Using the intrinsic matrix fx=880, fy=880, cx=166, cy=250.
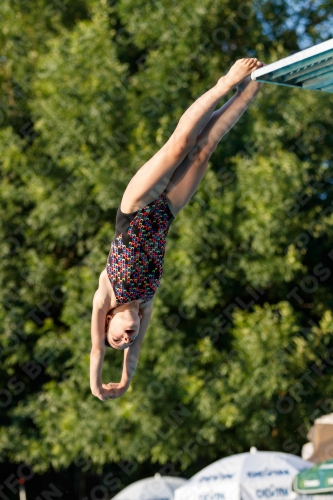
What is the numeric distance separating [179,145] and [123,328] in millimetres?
1197

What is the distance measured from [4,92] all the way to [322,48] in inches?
492

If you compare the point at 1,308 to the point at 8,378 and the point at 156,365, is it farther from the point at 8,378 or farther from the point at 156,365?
the point at 156,365

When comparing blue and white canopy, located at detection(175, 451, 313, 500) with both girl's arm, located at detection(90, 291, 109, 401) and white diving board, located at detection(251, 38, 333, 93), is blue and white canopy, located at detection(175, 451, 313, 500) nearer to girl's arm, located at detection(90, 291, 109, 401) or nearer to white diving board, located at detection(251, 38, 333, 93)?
girl's arm, located at detection(90, 291, 109, 401)

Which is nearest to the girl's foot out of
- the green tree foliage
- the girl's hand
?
the girl's hand

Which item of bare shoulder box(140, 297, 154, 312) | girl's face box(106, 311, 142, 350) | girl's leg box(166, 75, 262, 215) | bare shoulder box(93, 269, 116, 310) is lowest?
bare shoulder box(140, 297, 154, 312)

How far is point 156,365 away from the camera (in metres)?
13.1

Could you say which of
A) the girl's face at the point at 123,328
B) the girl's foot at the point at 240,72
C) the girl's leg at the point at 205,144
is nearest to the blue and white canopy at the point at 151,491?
the girl's face at the point at 123,328

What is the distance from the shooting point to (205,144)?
5.54 metres

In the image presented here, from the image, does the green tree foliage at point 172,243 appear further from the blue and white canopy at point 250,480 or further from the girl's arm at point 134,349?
the girl's arm at point 134,349

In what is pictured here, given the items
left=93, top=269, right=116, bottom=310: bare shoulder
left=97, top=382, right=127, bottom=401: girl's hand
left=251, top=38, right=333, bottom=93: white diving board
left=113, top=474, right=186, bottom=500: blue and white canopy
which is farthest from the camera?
left=113, top=474, right=186, bottom=500: blue and white canopy

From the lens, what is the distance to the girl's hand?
5.84 meters

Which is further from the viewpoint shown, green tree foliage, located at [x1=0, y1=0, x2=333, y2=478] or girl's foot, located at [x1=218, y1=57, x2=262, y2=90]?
green tree foliage, located at [x1=0, y1=0, x2=333, y2=478]

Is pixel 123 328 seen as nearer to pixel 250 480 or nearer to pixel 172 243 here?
pixel 250 480

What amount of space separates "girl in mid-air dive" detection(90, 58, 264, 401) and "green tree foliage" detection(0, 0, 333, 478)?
23.1 ft
